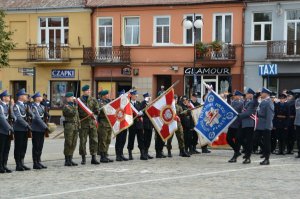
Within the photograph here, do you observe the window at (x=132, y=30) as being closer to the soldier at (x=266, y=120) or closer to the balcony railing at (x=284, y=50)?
the balcony railing at (x=284, y=50)

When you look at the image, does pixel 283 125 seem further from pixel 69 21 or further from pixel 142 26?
pixel 69 21

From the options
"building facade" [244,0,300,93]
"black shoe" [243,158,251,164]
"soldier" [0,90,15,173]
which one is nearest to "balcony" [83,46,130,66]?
"building facade" [244,0,300,93]

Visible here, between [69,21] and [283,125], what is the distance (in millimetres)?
23198

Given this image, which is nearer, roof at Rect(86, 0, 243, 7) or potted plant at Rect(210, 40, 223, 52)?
potted plant at Rect(210, 40, 223, 52)

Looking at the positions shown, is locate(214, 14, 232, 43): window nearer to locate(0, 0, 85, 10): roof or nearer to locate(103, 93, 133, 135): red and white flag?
locate(0, 0, 85, 10): roof

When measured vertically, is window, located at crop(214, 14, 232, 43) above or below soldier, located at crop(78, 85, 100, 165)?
above

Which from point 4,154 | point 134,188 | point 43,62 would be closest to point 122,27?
point 43,62

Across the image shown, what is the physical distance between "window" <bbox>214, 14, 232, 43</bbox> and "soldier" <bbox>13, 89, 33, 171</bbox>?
947 inches

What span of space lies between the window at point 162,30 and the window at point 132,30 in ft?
3.69

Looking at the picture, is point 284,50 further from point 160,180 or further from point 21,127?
point 160,180

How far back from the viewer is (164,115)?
21.7m

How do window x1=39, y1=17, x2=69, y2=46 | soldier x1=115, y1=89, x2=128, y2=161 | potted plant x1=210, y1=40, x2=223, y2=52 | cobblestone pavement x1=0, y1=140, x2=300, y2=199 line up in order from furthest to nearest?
1. window x1=39, y1=17, x2=69, y2=46
2. potted plant x1=210, y1=40, x2=223, y2=52
3. soldier x1=115, y1=89, x2=128, y2=161
4. cobblestone pavement x1=0, y1=140, x2=300, y2=199

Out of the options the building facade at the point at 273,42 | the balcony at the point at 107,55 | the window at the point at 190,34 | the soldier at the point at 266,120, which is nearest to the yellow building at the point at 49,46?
the balcony at the point at 107,55

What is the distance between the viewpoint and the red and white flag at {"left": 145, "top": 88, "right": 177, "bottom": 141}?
71.1 ft
